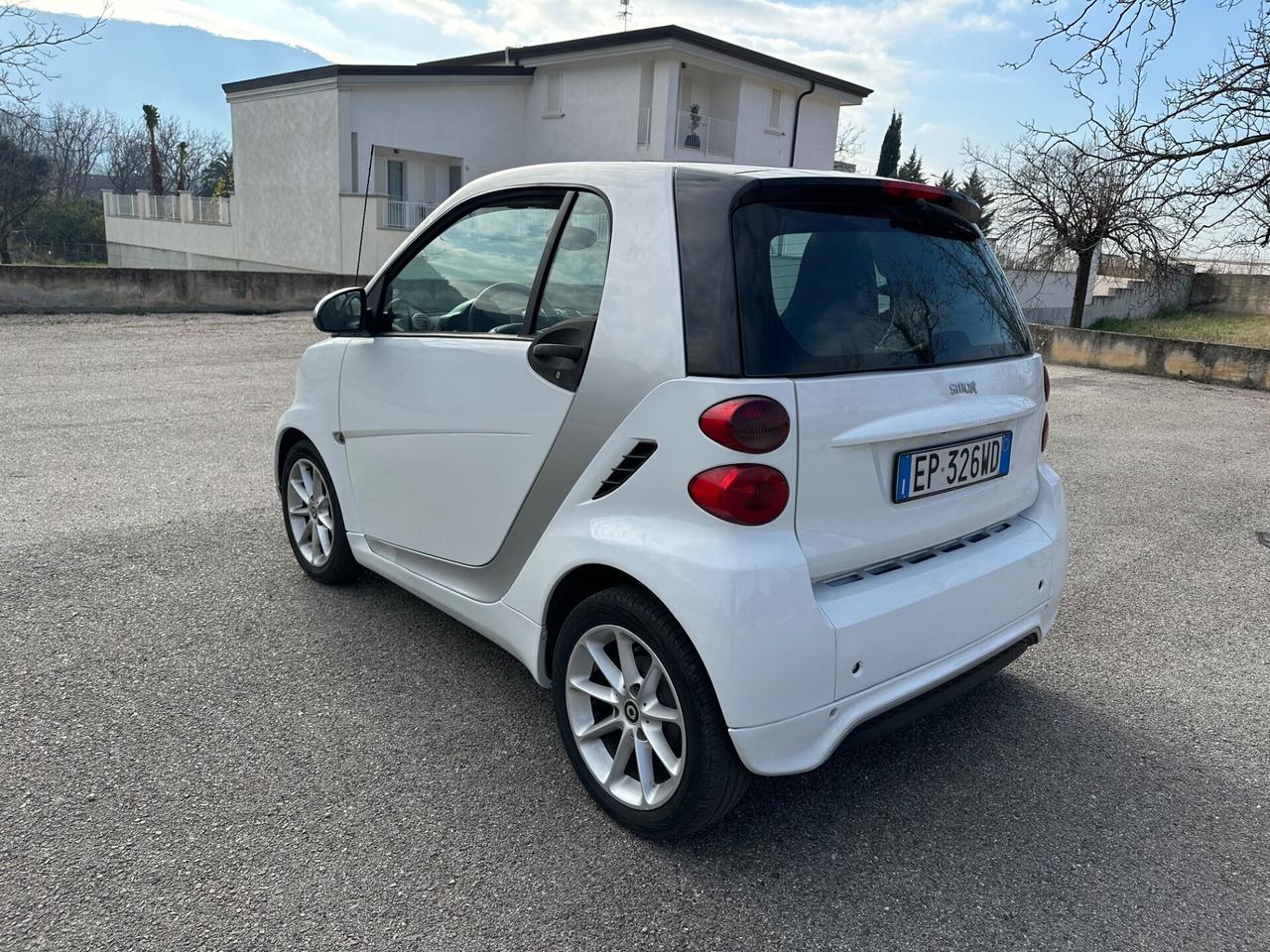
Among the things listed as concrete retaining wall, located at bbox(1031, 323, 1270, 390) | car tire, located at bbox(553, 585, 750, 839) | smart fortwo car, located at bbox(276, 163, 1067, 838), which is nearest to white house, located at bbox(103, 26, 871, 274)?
concrete retaining wall, located at bbox(1031, 323, 1270, 390)

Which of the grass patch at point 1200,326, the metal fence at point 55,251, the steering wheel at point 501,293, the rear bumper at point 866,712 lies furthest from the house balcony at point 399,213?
the metal fence at point 55,251

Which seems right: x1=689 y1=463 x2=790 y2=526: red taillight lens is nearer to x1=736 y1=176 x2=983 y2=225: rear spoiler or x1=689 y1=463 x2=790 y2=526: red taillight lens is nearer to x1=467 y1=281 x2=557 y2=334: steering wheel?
x1=736 y1=176 x2=983 y2=225: rear spoiler

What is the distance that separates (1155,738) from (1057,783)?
0.58 m

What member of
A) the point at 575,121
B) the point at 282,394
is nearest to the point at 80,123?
the point at 575,121

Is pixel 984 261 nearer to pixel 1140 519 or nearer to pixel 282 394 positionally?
pixel 1140 519

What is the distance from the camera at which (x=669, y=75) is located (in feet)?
90.5

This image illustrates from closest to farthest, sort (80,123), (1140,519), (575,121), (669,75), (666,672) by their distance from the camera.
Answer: (666,672) < (1140,519) < (669,75) < (575,121) < (80,123)

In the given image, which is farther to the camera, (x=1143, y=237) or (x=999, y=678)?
(x=1143, y=237)

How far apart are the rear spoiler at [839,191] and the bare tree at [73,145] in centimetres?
5545

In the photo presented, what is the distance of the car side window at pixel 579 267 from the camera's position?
271cm

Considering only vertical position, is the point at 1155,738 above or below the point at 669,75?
below

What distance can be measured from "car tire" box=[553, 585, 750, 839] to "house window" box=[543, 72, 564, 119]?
97.5ft

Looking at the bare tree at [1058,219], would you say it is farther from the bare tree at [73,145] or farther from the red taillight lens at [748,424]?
the bare tree at [73,145]

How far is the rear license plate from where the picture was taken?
8.33 ft
